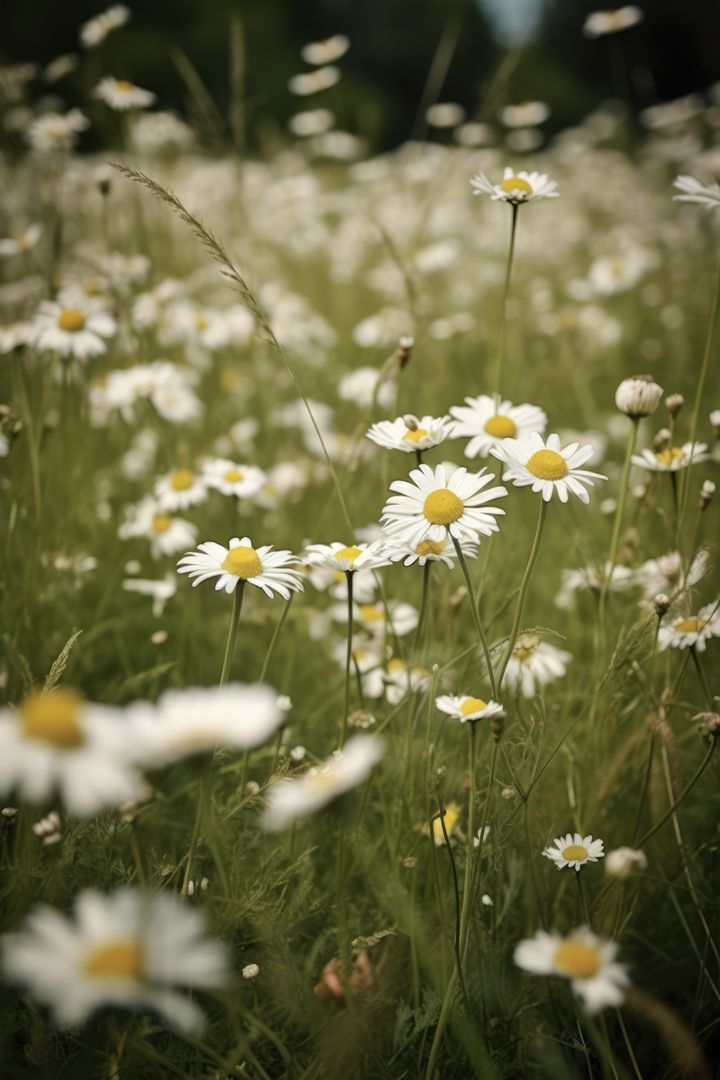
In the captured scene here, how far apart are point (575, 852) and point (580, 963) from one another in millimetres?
240

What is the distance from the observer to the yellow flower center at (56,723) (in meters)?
0.42

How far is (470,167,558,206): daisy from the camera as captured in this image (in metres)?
0.96

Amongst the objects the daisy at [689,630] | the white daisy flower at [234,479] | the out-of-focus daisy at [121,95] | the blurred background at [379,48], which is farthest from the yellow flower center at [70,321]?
the blurred background at [379,48]

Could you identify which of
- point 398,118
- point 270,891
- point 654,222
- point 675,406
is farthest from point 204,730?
point 398,118

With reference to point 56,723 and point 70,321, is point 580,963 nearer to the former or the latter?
point 56,723

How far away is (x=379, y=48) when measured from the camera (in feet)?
39.7

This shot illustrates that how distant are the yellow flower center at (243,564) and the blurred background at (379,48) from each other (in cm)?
861

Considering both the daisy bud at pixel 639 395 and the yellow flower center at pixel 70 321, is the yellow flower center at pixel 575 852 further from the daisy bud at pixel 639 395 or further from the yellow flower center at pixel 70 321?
the yellow flower center at pixel 70 321

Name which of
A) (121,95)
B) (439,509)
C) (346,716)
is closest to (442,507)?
(439,509)

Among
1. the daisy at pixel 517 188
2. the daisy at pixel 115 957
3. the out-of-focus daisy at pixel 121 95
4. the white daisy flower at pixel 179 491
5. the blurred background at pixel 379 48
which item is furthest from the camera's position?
the blurred background at pixel 379 48

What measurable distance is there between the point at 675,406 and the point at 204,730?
76 centimetres

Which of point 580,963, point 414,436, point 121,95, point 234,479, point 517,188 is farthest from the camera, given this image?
point 121,95

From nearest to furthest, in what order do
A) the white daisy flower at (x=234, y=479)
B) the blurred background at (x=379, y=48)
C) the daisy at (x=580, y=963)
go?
the daisy at (x=580, y=963)
the white daisy flower at (x=234, y=479)
the blurred background at (x=379, y=48)

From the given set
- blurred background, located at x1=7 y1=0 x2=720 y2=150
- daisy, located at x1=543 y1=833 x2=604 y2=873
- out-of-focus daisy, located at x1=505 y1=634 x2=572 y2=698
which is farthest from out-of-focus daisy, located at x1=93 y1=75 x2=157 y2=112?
blurred background, located at x1=7 y1=0 x2=720 y2=150
